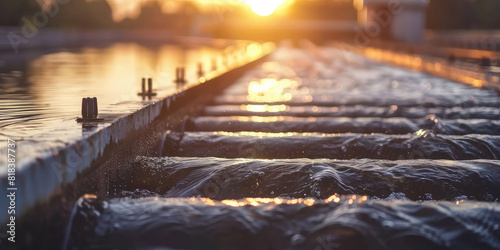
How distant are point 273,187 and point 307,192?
12.0 inches

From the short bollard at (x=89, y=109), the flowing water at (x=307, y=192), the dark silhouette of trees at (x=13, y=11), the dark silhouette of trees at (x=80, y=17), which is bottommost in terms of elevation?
the flowing water at (x=307, y=192)

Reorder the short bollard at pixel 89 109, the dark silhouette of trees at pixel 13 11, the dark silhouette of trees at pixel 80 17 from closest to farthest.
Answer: the short bollard at pixel 89 109, the dark silhouette of trees at pixel 13 11, the dark silhouette of trees at pixel 80 17

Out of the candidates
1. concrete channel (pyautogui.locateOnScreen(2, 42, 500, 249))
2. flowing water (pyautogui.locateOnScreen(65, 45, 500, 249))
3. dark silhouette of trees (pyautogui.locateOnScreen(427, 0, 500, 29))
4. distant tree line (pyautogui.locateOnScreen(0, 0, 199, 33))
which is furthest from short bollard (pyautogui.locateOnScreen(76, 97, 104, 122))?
dark silhouette of trees (pyautogui.locateOnScreen(427, 0, 500, 29))

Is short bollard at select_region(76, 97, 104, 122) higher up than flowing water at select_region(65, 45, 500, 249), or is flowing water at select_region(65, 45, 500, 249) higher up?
short bollard at select_region(76, 97, 104, 122)

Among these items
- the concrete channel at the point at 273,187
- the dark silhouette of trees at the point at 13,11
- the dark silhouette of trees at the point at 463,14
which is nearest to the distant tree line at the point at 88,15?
the dark silhouette of trees at the point at 13,11

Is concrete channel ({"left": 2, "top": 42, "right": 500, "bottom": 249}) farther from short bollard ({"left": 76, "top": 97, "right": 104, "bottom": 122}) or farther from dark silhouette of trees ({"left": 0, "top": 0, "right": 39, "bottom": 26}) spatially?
dark silhouette of trees ({"left": 0, "top": 0, "right": 39, "bottom": 26})

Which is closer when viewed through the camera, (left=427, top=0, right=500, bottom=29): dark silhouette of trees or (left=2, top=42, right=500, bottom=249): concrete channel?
(left=2, top=42, right=500, bottom=249): concrete channel

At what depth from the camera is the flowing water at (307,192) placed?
3783 mm

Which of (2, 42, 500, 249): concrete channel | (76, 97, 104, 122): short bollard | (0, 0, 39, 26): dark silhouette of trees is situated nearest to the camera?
(2, 42, 500, 249): concrete channel

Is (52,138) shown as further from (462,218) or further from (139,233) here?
(462,218)

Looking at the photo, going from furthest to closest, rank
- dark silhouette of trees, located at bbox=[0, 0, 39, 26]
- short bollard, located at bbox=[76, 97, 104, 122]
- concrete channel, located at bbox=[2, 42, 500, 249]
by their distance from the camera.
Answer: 1. dark silhouette of trees, located at bbox=[0, 0, 39, 26]
2. short bollard, located at bbox=[76, 97, 104, 122]
3. concrete channel, located at bbox=[2, 42, 500, 249]

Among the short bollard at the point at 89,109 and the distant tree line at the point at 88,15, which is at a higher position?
the distant tree line at the point at 88,15

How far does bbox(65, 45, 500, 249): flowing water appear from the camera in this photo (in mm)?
3783

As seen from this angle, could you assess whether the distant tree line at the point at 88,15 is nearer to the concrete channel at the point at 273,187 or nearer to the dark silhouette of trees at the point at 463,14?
the dark silhouette of trees at the point at 463,14
